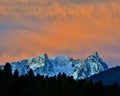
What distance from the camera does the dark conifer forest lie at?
172625 mm

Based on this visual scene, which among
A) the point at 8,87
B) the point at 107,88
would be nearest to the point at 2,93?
the point at 8,87

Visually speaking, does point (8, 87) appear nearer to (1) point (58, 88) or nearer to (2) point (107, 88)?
(1) point (58, 88)

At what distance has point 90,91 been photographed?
17538cm

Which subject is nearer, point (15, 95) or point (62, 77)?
point (15, 95)

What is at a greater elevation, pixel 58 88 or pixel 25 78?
pixel 25 78

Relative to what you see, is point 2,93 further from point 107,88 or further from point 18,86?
point 107,88

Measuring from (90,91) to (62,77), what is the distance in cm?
2049

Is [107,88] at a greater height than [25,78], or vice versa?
[25,78]

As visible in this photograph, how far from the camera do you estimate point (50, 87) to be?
584ft

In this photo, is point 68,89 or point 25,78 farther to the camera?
point 25,78

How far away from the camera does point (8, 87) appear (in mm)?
177375

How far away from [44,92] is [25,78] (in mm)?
25234

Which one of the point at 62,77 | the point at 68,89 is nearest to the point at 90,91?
the point at 68,89

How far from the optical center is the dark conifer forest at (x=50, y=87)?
173 m
